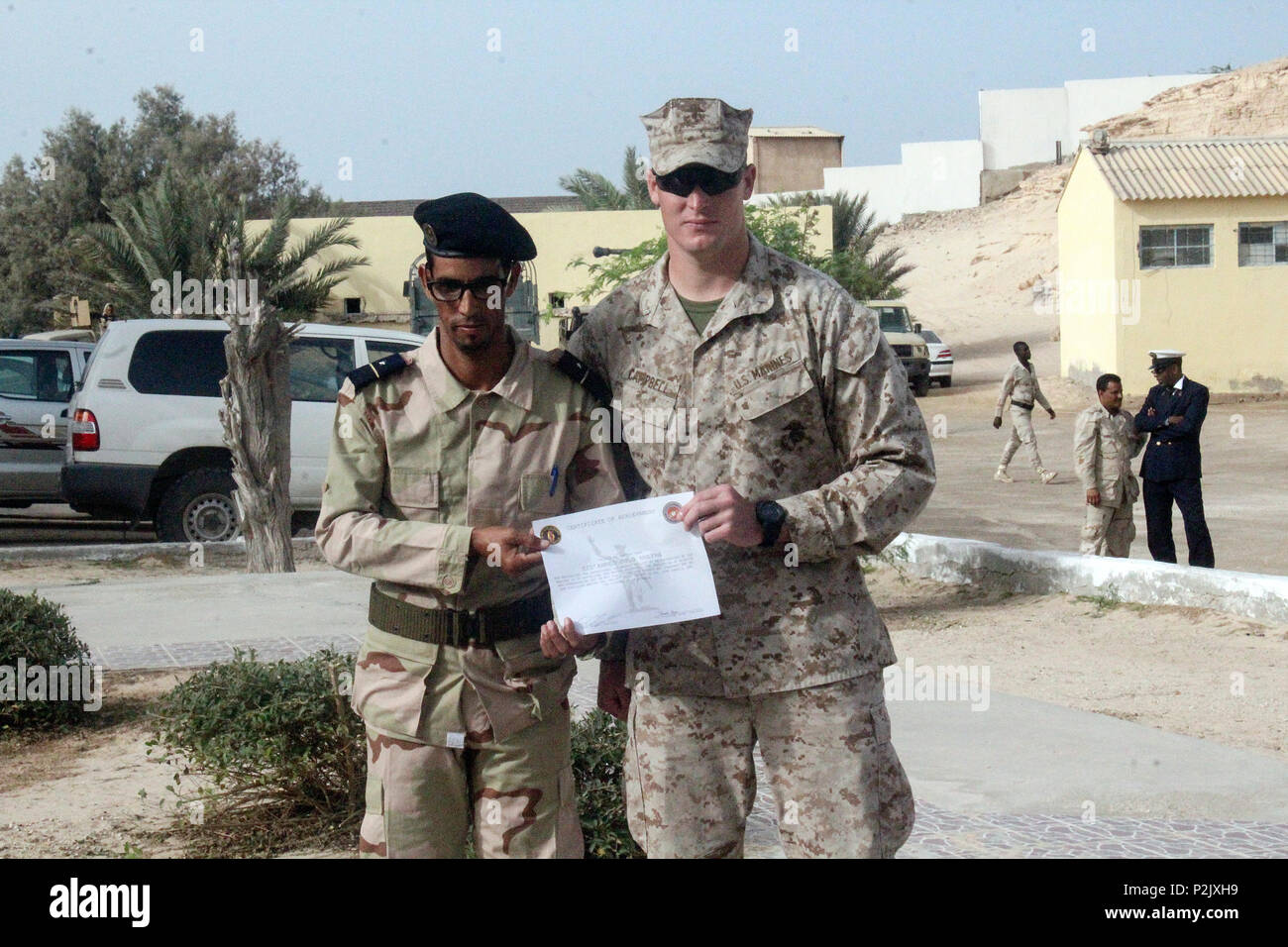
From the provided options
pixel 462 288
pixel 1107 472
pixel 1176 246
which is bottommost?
pixel 1107 472

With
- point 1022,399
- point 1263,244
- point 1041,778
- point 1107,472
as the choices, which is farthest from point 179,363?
point 1263,244

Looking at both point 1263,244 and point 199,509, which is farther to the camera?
point 1263,244

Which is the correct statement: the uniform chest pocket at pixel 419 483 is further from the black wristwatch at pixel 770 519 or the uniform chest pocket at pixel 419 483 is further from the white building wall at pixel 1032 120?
the white building wall at pixel 1032 120

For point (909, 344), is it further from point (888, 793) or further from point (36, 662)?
point (888, 793)

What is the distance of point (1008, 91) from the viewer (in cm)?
6266

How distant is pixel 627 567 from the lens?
2740mm

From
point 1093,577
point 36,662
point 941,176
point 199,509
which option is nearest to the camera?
point 36,662

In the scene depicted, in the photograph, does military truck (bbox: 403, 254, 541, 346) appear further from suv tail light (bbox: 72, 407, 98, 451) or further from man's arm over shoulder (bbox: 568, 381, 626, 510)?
man's arm over shoulder (bbox: 568, 381, 626, 510)

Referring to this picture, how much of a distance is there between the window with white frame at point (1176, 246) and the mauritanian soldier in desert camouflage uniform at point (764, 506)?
2542 centimetres

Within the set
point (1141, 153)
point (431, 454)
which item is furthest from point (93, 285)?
point (431, 454)

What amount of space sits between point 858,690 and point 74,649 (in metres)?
4.41

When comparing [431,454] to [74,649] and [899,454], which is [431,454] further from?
[74,649]

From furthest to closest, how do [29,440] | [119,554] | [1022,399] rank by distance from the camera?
1. [1022,399]
2. [29,440]
3. [119,554]

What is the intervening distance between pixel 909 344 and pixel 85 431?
71.1 feet
